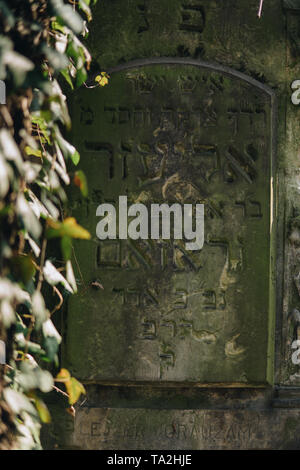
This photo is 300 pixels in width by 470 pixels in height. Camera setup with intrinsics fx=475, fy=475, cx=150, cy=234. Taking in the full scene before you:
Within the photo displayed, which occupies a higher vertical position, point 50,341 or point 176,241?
point 176,241

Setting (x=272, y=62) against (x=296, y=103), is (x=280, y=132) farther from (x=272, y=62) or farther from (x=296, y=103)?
(x=272, y=62)

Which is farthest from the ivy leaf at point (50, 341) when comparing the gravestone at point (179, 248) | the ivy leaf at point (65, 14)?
the ivy leaf at point (65, 14)

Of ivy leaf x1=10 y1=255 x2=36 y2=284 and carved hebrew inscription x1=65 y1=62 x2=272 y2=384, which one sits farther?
carved hebrew inscription x1=65 y1=62 x2=272 y2=384

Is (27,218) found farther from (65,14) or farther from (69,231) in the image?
(65,14)

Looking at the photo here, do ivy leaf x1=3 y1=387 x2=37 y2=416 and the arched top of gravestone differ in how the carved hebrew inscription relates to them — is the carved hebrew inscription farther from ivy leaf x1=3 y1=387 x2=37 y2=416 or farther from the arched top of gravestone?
ivy leaf x1=3 y1=387 x2=37 y2=416

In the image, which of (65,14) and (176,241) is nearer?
(65,14)

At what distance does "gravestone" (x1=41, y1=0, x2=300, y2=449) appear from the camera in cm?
264

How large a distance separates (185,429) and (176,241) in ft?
3.47

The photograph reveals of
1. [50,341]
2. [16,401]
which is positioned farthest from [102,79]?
[16,401]

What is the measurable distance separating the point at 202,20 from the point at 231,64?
30cm

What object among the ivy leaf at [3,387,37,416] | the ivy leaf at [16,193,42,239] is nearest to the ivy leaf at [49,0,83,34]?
the ivy leaf at [16,193,42,239]

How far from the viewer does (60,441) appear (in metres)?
2.65

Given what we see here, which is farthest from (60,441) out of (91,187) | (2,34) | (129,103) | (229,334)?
(2,34)

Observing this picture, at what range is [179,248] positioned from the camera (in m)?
2.68
